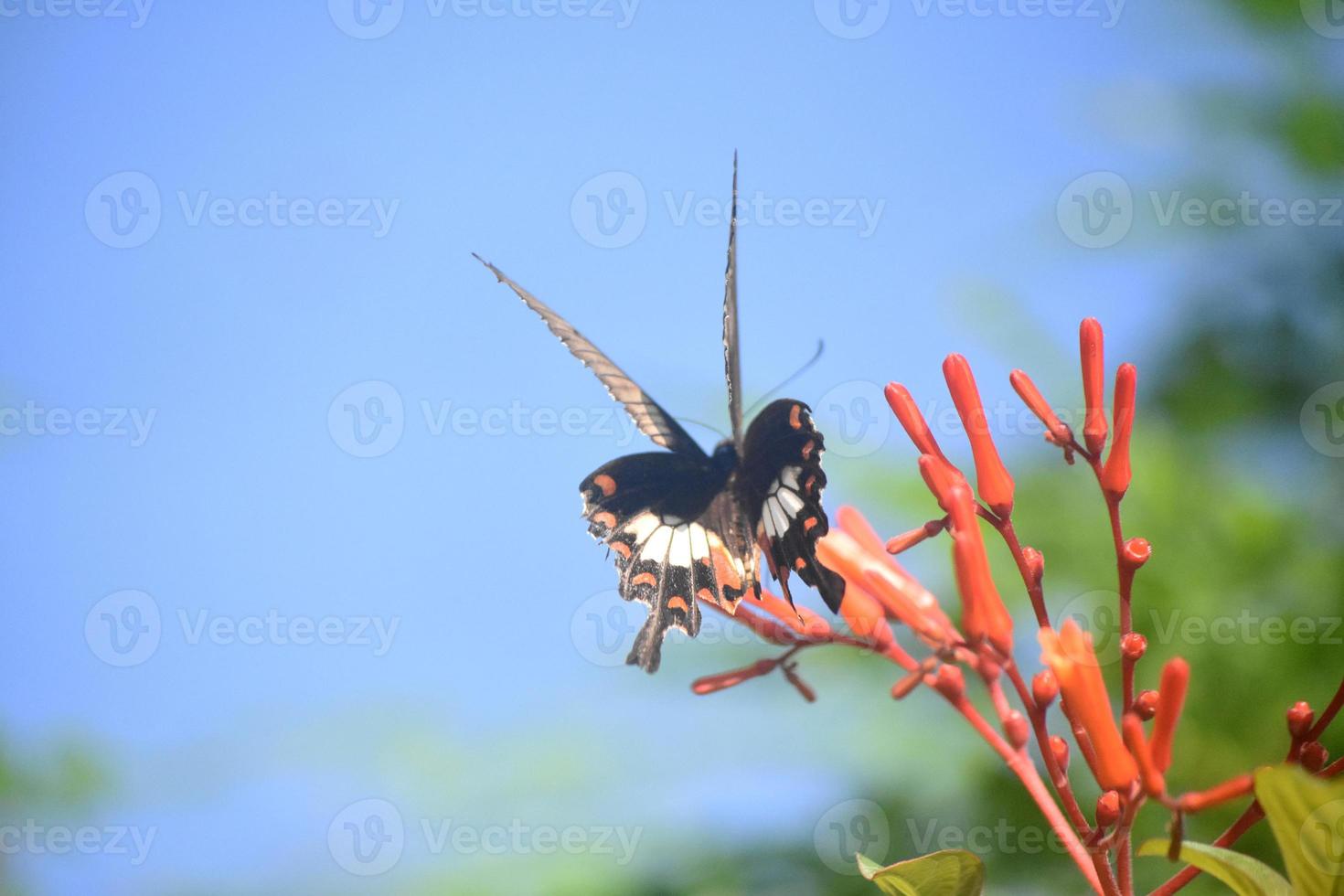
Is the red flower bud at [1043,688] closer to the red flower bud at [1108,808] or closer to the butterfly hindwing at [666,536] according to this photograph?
the red flower bud at [1108,808]

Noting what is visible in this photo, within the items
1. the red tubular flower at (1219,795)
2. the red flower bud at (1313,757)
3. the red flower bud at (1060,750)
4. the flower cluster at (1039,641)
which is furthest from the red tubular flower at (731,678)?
the red flower bud at (1313,757)

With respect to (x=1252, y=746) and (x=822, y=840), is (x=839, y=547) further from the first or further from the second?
(x=1252, y=746)

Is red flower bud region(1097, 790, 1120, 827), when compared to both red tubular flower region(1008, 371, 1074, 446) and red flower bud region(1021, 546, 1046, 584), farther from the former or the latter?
red tubular flower region(1008, 371, 1074, 446)

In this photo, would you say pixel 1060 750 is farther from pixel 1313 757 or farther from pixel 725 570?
pixel 725 570

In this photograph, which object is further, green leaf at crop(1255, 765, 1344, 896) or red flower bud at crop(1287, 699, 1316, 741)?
red flower bud at crop(1287, 699, 1316, 741)

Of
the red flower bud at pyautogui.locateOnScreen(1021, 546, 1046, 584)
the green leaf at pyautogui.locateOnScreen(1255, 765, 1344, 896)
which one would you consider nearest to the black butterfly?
the red flower bud at pyautogui.locateOnScreen(1021, 546, 1046, 584)

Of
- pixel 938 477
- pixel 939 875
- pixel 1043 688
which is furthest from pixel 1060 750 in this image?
pixel 938 477

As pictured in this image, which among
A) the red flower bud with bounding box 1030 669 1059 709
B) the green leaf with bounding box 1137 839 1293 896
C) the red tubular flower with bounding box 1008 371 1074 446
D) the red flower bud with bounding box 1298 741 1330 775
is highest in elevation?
the red tubular flower with bounding box 1008 371 1074 446
